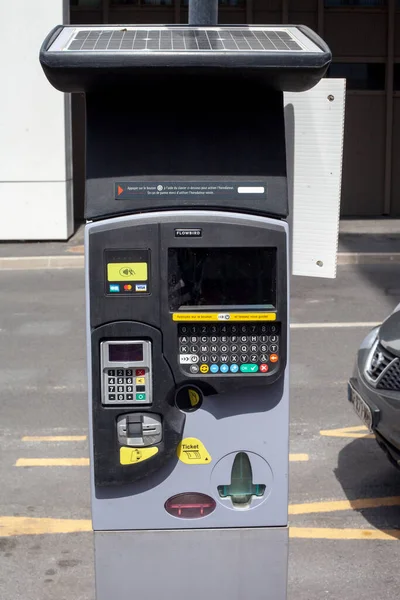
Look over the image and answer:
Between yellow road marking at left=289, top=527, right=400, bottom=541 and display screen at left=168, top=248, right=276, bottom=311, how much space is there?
232cm

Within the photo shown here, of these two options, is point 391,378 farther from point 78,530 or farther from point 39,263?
point 39,263

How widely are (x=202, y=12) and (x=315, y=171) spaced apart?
0.94m

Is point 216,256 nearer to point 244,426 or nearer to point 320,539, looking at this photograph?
point 244,426

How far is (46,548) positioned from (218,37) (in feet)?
9.84

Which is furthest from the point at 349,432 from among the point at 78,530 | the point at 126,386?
the point at 126,386

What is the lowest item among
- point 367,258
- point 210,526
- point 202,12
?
point 367,258

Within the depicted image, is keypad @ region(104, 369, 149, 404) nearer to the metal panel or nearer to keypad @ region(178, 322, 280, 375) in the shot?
keypad @ region(178, 322, 280, 375)

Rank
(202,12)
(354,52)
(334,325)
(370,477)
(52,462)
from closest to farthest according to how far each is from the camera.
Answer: (202,12)
(370,477)
(52,462)
(334,325)
(354,52)

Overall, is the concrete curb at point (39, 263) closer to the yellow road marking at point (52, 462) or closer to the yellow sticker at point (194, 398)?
the yellow road marking at point (52, 462)

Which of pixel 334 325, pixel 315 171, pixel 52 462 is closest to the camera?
pixel 315 171

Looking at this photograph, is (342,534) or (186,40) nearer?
(186,40)

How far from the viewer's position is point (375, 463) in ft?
19.4

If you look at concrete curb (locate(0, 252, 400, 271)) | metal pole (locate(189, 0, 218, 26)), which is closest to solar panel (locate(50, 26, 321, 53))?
metal pole (locate(189, 0, 218, 26))

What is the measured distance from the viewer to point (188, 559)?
3180 millimetres
